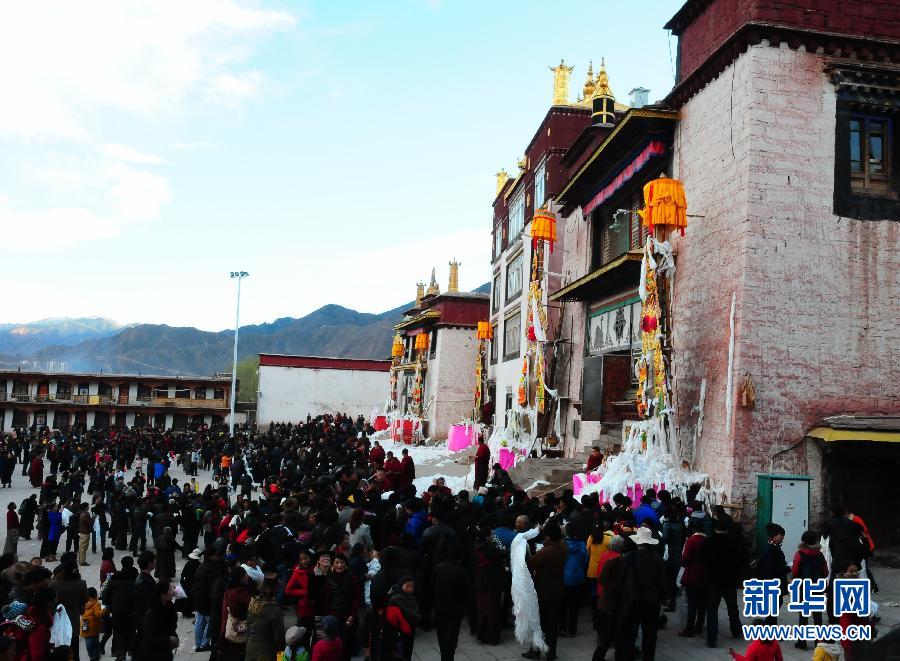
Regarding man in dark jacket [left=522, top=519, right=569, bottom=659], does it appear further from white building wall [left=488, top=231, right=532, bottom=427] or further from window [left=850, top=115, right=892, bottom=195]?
white building wall [left=488, top=231, right=532, bottom=427]

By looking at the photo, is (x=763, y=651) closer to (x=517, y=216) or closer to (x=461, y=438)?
(x=517, y=216)

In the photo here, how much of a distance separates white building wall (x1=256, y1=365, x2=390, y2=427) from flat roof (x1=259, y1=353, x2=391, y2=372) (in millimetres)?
271

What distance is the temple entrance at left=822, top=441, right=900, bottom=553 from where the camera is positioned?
14055 mm

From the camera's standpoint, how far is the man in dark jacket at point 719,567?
8766mm

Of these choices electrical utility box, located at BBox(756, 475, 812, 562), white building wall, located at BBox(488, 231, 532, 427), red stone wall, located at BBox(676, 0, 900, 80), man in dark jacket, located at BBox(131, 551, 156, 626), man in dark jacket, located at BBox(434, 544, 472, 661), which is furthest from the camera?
white building wall, located at BBox(488, 231, 532, 427)

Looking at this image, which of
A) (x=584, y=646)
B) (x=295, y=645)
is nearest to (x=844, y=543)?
(x=584, y=646)

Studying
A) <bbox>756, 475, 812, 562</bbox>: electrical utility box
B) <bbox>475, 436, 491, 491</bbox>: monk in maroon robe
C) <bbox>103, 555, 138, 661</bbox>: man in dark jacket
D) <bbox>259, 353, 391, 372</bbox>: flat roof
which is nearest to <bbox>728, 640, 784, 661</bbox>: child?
<bbox>103, 555, 138, 661</bbox>: man in dark jacket

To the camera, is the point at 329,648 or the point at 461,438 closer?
the point at 329,648

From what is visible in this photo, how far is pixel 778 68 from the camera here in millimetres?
14594

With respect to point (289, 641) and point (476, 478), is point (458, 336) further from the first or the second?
point (289, 641)

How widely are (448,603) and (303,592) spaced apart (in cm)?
164

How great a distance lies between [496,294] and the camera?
3869 cm

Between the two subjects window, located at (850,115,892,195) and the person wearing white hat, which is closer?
the person wearing white hat

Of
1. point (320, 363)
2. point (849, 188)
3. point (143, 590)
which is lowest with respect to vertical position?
point (143, 590)
